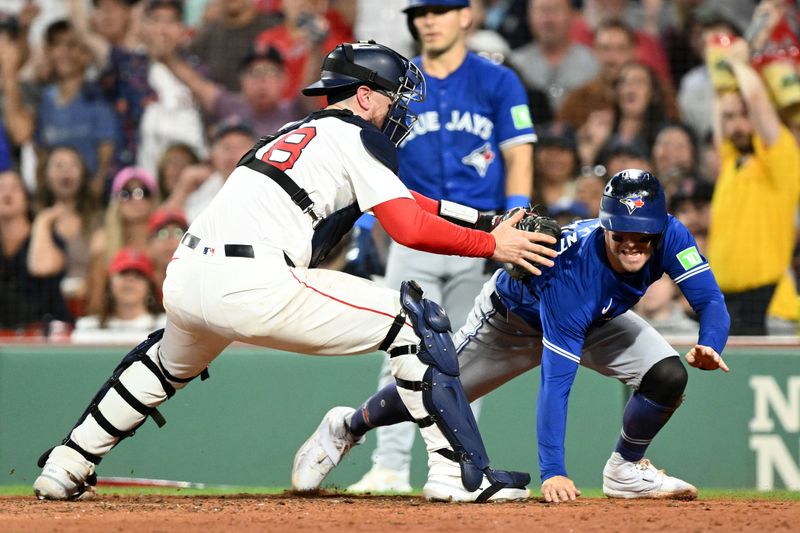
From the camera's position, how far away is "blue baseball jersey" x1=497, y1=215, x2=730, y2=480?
4.39 metres

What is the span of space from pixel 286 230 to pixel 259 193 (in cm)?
17

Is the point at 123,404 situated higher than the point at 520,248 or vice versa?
the point at 520,248

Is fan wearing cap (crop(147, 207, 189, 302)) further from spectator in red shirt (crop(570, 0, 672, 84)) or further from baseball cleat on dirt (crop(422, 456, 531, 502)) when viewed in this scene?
baseball cleat on dirt (crop(422, 456, 531, 502))

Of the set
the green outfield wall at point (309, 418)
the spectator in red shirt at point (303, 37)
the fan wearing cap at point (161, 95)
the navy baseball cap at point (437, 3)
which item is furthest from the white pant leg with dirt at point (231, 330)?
the spectator in red shirt at point (303, 37)

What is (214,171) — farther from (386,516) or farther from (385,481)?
(386,516)

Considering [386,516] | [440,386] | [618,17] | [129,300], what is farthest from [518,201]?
[618,17]

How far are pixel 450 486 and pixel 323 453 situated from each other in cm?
81

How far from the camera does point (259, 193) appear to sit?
429cm

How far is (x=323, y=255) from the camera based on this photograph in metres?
4.54

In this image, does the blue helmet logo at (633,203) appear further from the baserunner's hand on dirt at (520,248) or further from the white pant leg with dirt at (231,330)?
the white pant leg with dirt at (231,330)

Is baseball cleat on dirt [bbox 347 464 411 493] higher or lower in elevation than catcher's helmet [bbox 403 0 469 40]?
lower

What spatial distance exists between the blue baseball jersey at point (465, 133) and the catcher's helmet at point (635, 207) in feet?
4.83

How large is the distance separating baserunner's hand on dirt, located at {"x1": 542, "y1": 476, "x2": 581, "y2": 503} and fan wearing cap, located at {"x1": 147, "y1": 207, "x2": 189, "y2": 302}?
4.25 metres

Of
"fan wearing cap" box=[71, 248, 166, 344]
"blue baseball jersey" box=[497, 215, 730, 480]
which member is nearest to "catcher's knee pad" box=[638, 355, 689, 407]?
"blue baseball jersey" box=[497, 215, 730, 480]
